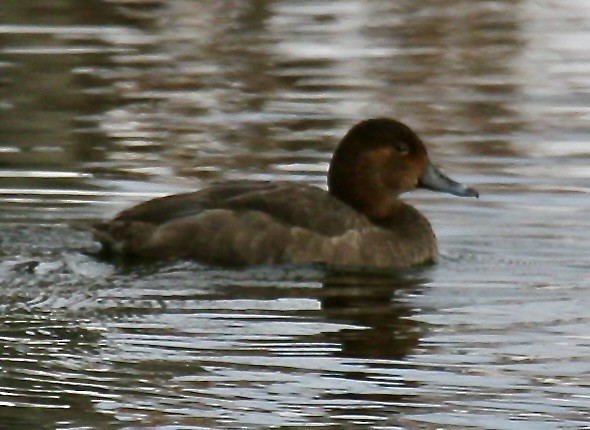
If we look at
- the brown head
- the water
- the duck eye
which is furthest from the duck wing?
the duck eye

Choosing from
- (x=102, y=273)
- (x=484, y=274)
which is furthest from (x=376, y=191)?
(x=102, y=273)

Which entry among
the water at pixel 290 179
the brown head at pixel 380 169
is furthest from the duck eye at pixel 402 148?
the water at pixel 290 179

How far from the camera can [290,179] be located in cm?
1143

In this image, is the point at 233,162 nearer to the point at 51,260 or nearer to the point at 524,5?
the point at 51,260

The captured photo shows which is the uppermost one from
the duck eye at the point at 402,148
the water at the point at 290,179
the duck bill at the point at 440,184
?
the duck eye at the point at 402,148

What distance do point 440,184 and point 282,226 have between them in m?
1.05

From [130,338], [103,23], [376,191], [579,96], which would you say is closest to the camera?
[130,338]

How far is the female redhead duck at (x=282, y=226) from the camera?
31.5ft

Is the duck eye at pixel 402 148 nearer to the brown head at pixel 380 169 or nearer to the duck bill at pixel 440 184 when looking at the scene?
the brown head at pixel 380 169

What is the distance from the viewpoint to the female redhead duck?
31.5 feet

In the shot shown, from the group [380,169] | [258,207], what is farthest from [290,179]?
[258,207]

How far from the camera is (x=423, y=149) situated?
33.8ft

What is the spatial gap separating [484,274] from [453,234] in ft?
3.07

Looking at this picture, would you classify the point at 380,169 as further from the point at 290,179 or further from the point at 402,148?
the point at 290,179
